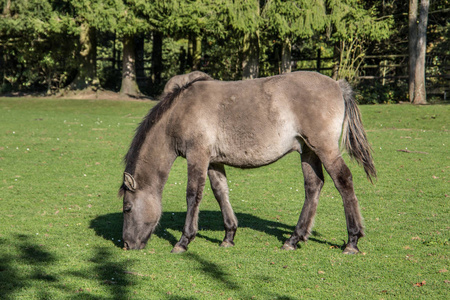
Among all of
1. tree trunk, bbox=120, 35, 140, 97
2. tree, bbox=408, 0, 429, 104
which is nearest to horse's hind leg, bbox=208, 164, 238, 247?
tree, bbox=408, 0, 429, 104

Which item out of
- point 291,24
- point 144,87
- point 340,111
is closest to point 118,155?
point 340,111

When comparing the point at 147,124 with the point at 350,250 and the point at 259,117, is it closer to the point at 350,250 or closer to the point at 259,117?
the point at 259,117

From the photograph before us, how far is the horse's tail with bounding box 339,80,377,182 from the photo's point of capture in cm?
667

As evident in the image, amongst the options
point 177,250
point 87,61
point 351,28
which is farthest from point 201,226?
point 87,61

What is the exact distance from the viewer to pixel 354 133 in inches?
264

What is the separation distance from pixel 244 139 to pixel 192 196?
1.00 meters

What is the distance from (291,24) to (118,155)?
15218 millimetres

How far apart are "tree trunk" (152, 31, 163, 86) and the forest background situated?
0.07 meters

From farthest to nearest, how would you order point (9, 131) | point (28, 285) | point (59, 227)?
point (9, 131) < point (59, 227) < point (28, 285)

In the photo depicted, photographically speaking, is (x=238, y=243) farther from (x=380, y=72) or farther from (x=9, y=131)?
(x=380, y=72)

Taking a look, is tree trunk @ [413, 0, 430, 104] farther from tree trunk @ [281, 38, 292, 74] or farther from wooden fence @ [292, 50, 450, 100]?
tree trunk @ [281, 38, 292, 74]

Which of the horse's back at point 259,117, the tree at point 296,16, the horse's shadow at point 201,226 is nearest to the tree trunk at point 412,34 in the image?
the tree at point 296,16

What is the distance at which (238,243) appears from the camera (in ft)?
23.1

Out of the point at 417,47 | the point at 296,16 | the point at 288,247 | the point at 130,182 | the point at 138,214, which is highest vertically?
the point at 296,16
